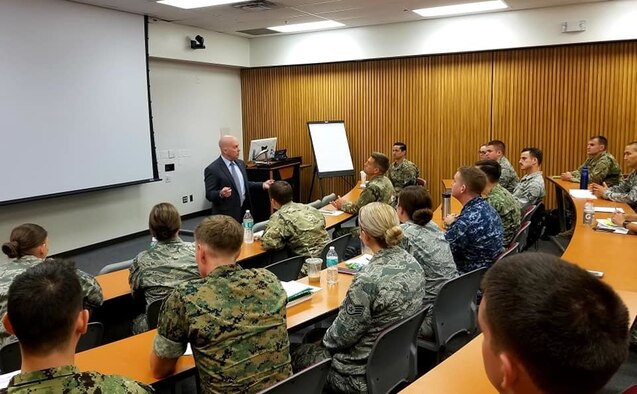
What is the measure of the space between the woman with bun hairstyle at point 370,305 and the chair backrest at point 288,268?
1.05 metres

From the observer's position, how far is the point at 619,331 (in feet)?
3.21

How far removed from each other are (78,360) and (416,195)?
2.29 metres

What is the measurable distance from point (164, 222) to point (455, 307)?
1.93 m

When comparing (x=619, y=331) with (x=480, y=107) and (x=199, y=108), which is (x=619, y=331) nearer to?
(x=480, y=107)

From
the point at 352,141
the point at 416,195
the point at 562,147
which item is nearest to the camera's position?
the point at 416,195

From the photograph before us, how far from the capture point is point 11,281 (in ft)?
9.07

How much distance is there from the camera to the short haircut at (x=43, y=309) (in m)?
1.50

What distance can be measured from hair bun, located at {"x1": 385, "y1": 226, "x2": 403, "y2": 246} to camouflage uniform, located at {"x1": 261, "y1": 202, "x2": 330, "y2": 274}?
179 cm

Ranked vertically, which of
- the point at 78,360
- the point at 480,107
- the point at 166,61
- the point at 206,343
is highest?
the point at 166,61

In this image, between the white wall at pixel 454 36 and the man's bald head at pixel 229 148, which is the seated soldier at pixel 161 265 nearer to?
the man's bald head at pixel 229 148

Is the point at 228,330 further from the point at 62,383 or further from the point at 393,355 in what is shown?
the point at 393,355

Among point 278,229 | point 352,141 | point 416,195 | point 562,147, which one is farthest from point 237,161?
point 562,147

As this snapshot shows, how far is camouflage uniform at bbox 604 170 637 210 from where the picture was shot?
5629mm

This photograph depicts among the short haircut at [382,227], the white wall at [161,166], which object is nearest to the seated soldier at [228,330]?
the short haircut at [382,227]
